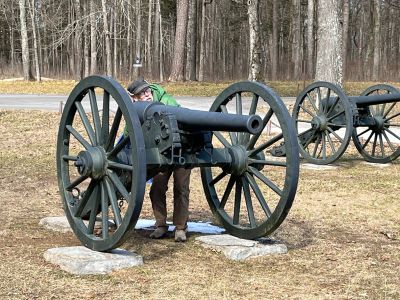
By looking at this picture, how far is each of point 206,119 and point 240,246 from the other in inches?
49.4

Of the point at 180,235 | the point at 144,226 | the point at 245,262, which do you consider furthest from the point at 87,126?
the point at 245,262

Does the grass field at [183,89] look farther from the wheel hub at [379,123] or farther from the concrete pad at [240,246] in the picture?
the concrete pad at [240,246]

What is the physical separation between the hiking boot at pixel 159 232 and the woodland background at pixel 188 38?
21.6 metres

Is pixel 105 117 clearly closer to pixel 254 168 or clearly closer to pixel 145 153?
pixel 145 153

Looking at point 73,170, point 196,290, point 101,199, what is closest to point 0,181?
point 73,170

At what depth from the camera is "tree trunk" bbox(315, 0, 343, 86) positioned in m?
15.6

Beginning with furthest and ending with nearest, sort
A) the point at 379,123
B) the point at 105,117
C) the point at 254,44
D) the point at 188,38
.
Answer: the point at 188,38
the point at 254,44
the point at 379,123
the point at 105,117

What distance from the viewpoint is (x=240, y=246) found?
567cm

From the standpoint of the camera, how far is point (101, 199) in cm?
543

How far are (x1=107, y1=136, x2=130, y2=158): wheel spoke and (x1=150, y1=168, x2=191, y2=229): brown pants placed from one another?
0.82 meters

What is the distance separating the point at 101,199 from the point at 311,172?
6.35 m

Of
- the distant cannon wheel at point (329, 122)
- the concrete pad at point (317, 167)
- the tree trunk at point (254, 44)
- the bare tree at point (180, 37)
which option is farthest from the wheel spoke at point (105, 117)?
the bare tree at point (180, 37)

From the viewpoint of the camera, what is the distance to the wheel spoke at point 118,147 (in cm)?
→ 518

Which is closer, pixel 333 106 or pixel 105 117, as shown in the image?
pixel 105 117
